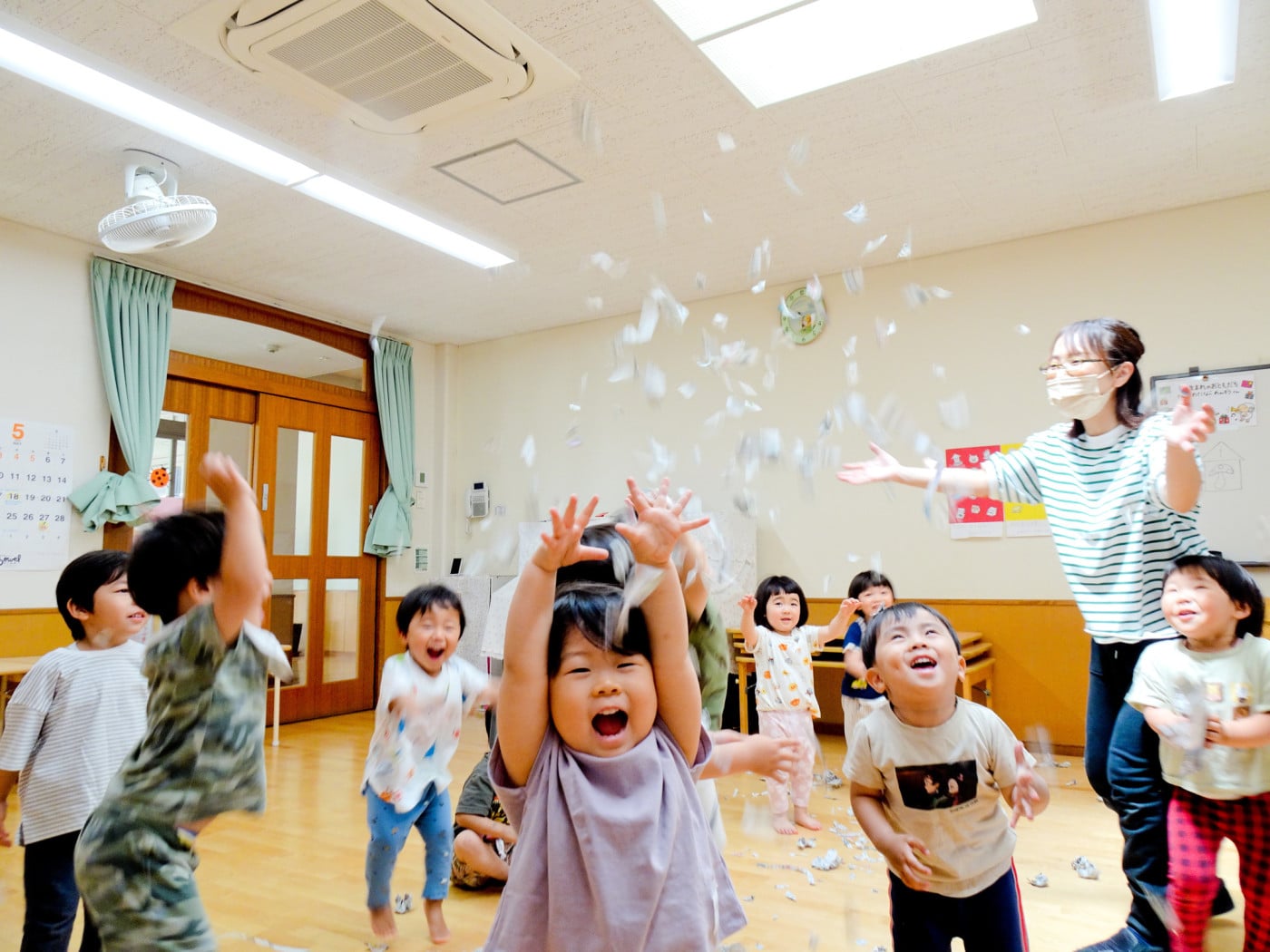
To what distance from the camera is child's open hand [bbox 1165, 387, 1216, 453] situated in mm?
1731

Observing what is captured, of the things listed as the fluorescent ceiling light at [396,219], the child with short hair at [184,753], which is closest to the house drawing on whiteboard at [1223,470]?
the fluorescent ceiling light at [396,219]

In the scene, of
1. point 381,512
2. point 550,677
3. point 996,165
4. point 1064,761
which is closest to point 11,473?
point 381,512

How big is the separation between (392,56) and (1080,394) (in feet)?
8.36

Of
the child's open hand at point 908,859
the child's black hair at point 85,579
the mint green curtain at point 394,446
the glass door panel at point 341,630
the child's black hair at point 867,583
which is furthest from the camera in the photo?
the mint green curtain at point 394,446

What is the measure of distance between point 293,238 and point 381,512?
7.74ft

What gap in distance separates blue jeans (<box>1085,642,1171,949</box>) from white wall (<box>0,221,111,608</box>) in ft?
16.6

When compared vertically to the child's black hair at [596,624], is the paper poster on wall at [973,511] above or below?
above

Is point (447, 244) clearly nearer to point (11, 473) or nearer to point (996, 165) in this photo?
point (11, 473)

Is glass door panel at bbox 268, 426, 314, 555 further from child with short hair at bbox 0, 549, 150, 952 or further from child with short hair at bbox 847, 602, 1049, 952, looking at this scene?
child with short hair at bbox 847, 602, 1049, 952

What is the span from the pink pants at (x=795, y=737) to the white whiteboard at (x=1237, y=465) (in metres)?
2.42

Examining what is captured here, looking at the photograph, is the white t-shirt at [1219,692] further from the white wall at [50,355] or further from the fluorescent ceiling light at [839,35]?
the white wall at [50,355]

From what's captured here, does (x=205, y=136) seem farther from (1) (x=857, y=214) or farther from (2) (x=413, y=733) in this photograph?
(1) (x=857, y=214)

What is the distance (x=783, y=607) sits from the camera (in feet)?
12.4

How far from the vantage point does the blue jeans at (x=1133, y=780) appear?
6.38ft
